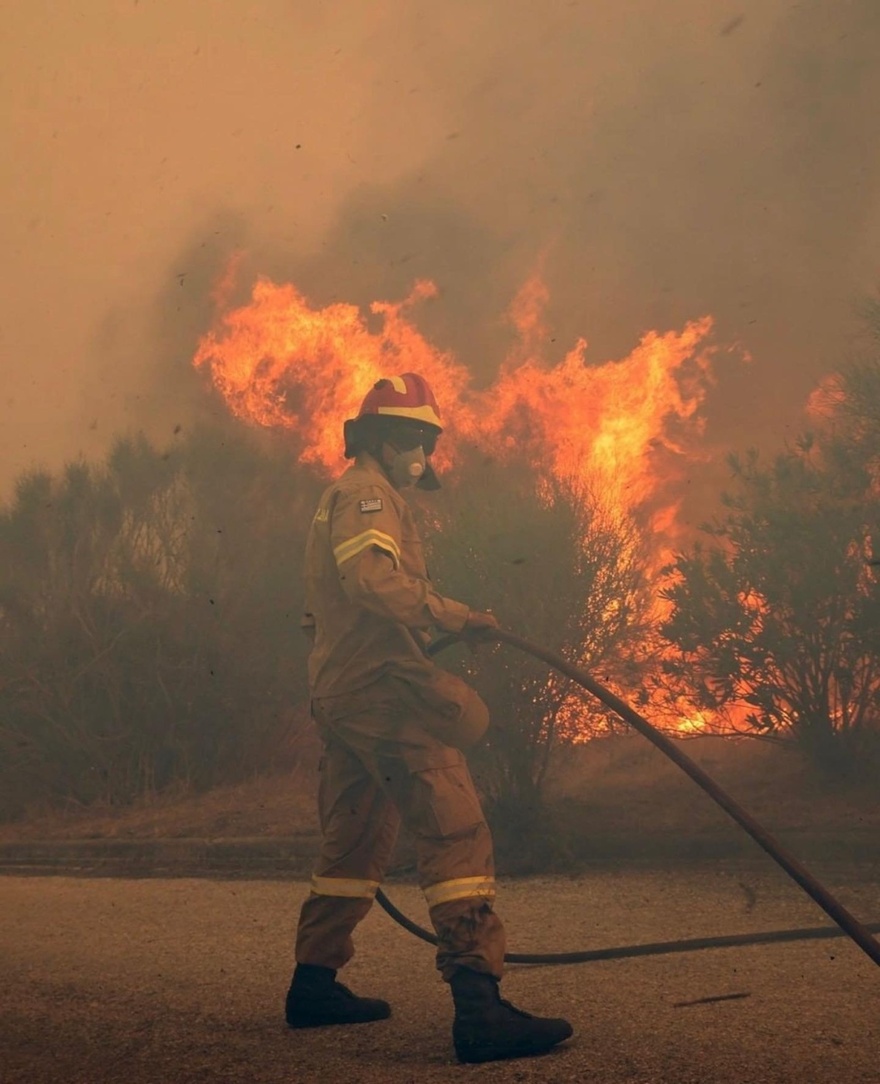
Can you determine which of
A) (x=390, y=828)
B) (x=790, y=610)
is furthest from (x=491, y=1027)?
(x=790, y=610)

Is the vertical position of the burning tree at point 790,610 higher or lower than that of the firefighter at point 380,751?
higher

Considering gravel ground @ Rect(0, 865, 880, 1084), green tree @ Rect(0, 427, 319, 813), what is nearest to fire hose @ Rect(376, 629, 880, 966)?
gravel ground @ Rect(0, 865, 880, 1084)

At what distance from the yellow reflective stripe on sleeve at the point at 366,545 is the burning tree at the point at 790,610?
15.3 ft

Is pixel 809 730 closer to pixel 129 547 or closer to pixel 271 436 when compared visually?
pixel 129 547

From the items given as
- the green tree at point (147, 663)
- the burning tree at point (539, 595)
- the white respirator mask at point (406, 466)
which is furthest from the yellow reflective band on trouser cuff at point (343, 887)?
the green tree at point (147, 663)

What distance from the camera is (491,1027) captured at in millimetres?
2930

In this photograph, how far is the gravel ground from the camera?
286 centimetres

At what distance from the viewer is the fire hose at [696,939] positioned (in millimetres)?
3195

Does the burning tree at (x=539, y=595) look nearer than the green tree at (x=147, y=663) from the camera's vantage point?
Yes

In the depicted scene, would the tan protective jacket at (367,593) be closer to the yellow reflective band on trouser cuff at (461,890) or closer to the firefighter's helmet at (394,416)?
the firefighter's helmet at (394,416)

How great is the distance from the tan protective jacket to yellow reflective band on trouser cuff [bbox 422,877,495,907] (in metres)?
0.65

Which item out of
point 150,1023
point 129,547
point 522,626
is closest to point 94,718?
point 129,547

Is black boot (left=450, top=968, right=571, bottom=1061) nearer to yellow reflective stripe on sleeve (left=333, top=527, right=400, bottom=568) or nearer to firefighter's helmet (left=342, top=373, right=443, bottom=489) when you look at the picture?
yellow reflective stripe on sleeve (left=333, top=527, right=400, bottom=568)

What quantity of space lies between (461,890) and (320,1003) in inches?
24.3
